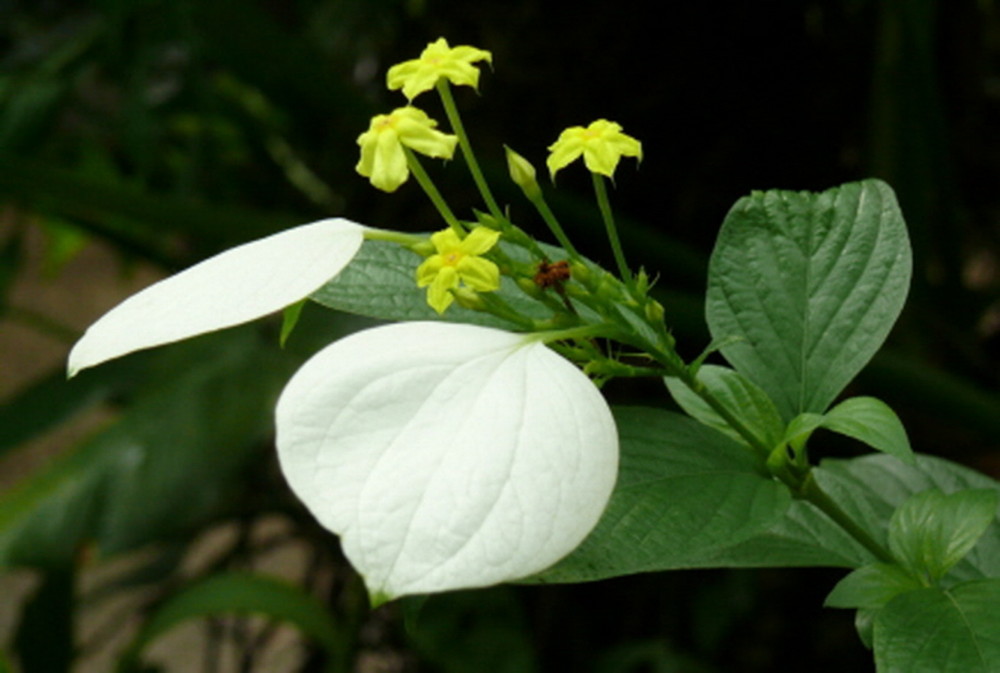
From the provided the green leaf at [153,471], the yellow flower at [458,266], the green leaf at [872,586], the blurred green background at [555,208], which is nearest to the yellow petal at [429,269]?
the yellow flower at [458,266]

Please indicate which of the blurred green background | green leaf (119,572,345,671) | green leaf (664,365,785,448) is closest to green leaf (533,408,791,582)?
green leaf (664,365,785,448)

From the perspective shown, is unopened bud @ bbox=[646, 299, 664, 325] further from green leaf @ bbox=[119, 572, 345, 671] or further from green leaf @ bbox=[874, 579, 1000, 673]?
green leaf @ bbox=[119, 572, 345, 671]

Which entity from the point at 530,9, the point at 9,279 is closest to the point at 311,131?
the point at 530,9

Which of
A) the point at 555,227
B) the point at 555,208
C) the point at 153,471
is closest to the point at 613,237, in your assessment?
the point at 555,227

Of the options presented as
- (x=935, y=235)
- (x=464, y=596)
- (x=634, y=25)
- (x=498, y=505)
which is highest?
(x=498, y=505)

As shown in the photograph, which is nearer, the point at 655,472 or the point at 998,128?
the point at 655,472

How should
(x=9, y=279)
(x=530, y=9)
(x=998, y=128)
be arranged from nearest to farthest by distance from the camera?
(x=530, y=9)
(x=998, y=128)
(x=9, y=279)

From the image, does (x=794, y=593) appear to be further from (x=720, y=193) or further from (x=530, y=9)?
(x=530, y=9)
